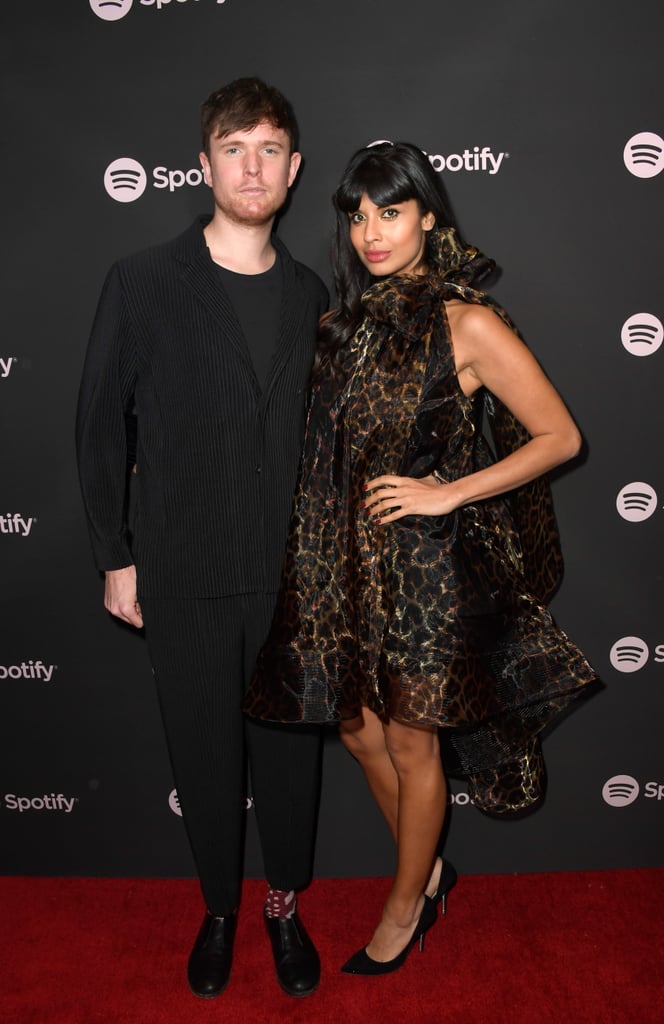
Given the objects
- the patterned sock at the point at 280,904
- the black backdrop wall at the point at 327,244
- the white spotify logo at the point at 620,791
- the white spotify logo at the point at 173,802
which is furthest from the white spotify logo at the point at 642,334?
the white spotify logo at the point at 173,802

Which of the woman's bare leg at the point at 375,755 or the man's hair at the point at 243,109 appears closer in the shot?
the man's hair at the point at 243,109

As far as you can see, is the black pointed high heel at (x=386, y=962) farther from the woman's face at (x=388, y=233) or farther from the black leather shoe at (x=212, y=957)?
the woman's face at (x=388, y=233)

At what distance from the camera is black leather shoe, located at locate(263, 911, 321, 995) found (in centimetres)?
240

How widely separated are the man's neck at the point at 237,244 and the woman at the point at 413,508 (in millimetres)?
213

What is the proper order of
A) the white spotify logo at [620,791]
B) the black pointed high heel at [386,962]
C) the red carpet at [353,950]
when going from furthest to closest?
the white spotify logo at [620,791], the black pointed high heel at [386,962], the red carpet at [353,950]

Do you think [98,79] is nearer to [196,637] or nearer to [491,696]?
[196,637]

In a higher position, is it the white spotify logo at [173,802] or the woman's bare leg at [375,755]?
Answer: the woman's bare leg at [375,755]

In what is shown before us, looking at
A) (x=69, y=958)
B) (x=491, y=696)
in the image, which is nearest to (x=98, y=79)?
(x=491, y=696)

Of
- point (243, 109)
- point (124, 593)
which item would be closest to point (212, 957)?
point (124, 593)

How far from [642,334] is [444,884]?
1.77m

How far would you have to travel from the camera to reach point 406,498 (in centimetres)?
210

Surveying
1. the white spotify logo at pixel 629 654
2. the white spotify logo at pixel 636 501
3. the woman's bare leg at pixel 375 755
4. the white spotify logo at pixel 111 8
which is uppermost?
the white spotify logo at pixel 111 8

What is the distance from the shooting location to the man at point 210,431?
2209 mm

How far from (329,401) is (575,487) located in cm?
92
